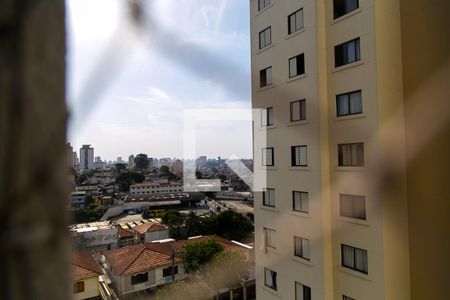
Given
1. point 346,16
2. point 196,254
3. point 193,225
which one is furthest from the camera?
point 193,225

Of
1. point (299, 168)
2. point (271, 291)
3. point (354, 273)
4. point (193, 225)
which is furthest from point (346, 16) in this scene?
point (193, 225)

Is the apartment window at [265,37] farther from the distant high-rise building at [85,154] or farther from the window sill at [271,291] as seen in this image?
the distant high-rise building at [85,154]

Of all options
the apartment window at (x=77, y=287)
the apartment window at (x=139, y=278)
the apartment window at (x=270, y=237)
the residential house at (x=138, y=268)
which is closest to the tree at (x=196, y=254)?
the residential house at (x=138, y=268)

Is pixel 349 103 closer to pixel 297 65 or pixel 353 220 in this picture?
pixel 297 65

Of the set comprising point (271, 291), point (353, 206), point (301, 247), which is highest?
point (353, 206)
